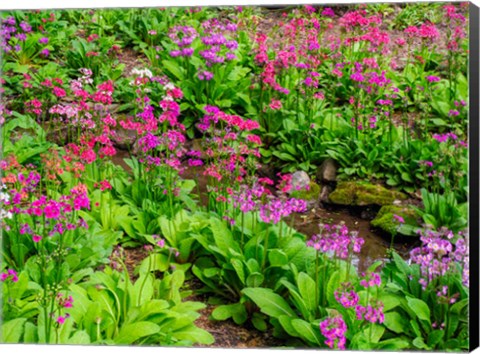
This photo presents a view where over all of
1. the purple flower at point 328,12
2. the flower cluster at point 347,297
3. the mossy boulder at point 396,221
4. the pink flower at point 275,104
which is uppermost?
the purple flower at point 328,12

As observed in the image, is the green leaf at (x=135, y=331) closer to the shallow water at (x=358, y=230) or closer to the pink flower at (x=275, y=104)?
the shallow water at (x=358, y=230)

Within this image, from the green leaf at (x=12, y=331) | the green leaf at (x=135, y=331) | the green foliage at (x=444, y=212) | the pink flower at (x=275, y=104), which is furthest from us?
the pink flower at (x=275, y=104)

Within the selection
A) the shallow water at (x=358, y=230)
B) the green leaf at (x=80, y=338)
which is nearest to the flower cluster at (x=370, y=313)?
the shallow water at (x=358, y=230)

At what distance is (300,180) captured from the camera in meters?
4.03

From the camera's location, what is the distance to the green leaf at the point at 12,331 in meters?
3.90

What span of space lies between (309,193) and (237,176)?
0.38 metres

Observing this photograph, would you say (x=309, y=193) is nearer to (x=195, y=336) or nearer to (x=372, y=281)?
(x=372, y=281)

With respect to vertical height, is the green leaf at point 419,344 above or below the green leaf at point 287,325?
below

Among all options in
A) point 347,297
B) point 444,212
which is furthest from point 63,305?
point 444,212

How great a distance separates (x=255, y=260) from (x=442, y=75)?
1207 mm

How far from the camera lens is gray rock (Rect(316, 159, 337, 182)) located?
4000 millimetres

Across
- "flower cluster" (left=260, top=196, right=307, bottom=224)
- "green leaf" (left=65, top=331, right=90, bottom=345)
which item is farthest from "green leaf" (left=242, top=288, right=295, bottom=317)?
"green leaf" (left=65, top=331, right=90, bottom=345)

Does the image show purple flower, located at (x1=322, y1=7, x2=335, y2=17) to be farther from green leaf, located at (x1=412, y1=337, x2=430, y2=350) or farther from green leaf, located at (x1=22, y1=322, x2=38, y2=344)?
green leaf, located at (x1=22, y1=322, x2=38, y2=344)

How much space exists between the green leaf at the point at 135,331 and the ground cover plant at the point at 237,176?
0.01 m
